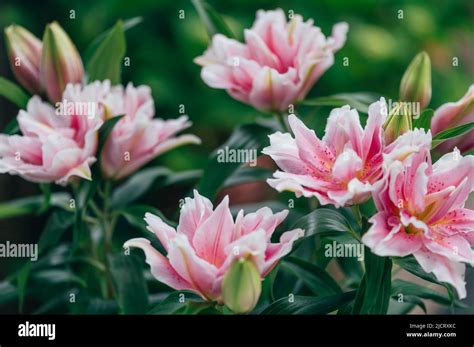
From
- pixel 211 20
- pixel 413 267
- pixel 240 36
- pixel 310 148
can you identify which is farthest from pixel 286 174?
pixel 240 36

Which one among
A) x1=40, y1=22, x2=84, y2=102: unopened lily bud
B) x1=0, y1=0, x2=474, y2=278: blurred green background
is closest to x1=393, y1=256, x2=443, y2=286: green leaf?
x1=40, y1=22, x2=84, y2=102: unopened lily bud

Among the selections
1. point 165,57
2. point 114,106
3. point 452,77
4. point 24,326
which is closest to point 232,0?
point 165,57

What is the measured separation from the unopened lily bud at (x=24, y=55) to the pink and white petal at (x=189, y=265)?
24cm

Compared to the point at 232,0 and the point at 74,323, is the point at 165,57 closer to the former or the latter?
the point at 232,0

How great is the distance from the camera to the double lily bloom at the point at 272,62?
731 millimetres

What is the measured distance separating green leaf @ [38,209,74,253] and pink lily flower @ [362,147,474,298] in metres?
0.32

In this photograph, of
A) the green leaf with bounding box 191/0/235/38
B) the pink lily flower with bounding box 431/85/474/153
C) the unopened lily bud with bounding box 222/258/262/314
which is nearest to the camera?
the unopened lily bud with bounding box 222/258/262/314

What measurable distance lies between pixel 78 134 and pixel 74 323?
0.58 ft

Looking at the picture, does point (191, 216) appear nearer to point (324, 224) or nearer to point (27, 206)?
point (324, 224)

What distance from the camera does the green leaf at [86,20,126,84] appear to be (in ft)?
2.56

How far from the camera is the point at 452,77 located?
1.27 m

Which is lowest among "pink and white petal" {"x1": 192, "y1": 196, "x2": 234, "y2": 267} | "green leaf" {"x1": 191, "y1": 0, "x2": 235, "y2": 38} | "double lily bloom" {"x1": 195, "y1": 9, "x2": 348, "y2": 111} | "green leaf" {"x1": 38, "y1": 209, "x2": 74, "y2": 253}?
"pink and white petal" {"x1": 192, "y1": 196, "x2": 234, "y2": 267}

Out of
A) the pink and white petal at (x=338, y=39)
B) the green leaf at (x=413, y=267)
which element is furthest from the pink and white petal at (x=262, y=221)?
the pink and white petal at (x=338, y=39)

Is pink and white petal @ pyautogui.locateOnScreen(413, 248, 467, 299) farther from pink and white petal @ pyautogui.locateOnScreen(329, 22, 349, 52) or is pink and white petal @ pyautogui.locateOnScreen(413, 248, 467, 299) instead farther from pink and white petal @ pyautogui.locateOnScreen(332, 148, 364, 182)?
pink and white petal @ pyautogui.locateOnScreen(329, 22, 349, 52)
